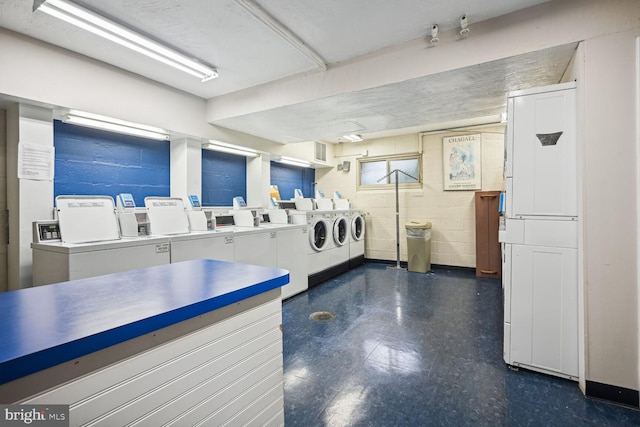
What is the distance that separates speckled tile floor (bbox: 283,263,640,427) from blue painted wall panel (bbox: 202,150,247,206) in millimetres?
1987

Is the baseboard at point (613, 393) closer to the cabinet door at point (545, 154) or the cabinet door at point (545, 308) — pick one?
the cabinet door at point (545, 308)

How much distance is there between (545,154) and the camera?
6.97 feet

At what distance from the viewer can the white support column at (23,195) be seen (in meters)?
2.43

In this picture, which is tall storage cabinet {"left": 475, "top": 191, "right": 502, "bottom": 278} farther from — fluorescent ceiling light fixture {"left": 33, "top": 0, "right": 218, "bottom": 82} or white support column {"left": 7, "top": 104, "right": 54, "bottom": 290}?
white support column {"left": 7, "top": 104, "right": 54, "bottom": 290}

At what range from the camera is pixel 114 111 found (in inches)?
115

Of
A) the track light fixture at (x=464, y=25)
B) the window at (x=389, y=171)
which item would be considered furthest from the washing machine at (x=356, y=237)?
the track light fixture at (x=464, y=25)

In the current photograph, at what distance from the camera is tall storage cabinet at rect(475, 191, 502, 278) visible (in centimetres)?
489

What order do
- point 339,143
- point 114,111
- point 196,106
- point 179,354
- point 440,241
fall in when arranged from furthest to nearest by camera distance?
point 339,143 < point 440,241 < point 196,106 < point 114,111 < point 179,354

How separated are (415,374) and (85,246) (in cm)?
264

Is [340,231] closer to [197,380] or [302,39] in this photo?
[302,39]

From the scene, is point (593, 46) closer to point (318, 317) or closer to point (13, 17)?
point (318, 317)

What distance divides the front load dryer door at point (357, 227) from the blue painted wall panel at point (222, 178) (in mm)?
2204

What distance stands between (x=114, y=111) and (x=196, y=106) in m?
1.01

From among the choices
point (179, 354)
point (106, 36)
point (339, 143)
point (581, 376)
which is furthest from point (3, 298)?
point (339, 143)
